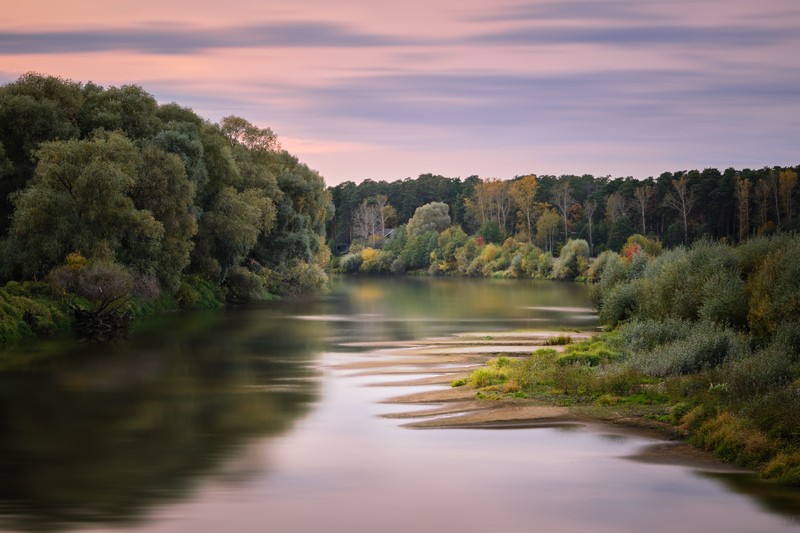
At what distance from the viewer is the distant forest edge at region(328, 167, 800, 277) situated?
127 metres

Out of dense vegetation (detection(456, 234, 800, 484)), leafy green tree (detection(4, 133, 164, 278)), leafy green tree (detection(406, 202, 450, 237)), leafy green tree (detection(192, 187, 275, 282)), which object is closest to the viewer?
dense vegetation (detection(456, 234, 800, 484))

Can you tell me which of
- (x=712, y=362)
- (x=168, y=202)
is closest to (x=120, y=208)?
(x=168, y=202)

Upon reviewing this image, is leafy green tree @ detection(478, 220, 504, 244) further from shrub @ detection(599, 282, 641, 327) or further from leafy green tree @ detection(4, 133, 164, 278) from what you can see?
leafy green tree @ detection(4, 133, 164, 278)

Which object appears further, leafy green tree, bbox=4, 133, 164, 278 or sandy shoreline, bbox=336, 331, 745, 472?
leafy green tree, bbox=4, 133, 164, 278

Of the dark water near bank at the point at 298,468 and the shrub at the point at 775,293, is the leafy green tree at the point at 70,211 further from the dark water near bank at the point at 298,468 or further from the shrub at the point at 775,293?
the shrub at the point at 775,293

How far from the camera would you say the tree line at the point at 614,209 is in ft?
412

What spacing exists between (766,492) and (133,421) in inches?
640

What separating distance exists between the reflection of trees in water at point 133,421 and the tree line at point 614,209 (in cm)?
7789

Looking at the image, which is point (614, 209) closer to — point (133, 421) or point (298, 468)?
point (133, 421)

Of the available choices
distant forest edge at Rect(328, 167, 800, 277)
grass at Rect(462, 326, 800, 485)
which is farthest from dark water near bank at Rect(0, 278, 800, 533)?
distant forest edge at Rect(328, 167, 800, 277)

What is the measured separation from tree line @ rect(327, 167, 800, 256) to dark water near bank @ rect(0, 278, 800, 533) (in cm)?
8334

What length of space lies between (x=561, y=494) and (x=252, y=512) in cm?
608

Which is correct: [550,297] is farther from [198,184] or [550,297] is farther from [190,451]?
[190,451]

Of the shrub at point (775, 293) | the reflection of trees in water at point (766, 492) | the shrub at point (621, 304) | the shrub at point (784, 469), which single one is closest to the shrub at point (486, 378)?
the shrub at point (775, 293)
